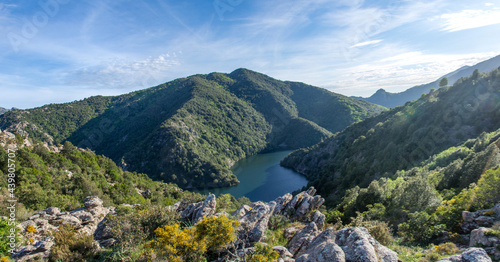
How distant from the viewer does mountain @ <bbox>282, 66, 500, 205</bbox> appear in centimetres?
4425

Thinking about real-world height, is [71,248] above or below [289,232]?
above

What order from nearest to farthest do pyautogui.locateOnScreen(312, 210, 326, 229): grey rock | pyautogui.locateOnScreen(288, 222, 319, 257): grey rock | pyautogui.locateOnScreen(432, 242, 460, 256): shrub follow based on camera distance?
pyautogui.locateOnScreen(432, 242, 460, 256): shrub → pyautogui.locateOnScreen(288, 222, 319, 257): grey rock → pyautogui.locateOnScreen(312, 210, 326, 229): grey rock

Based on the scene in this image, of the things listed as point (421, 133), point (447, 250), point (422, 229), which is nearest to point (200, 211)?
point (422, 229)

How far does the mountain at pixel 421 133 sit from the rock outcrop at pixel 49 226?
125ft

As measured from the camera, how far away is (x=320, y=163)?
9481 cm

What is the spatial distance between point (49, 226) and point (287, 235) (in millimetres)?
16461

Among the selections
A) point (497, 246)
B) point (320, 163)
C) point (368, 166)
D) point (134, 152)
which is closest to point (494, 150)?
point (497, 246)

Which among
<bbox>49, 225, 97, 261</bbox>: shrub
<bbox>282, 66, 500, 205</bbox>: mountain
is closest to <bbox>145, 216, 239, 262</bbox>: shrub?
<bbox>49, 225, 97, 261</bbox>: shrub

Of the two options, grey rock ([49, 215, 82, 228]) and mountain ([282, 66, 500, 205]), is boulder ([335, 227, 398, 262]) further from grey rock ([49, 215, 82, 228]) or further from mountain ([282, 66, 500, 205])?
mountain ([282, 66, 500, 205])

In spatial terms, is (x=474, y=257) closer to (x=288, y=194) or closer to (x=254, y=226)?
(x=254, y=226)

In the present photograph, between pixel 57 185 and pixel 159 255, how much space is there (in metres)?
28.5

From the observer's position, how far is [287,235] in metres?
14.2

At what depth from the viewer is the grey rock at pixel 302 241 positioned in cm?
1085

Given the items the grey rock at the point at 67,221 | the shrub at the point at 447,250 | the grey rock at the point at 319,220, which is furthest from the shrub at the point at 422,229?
the grey rock at the point at 67,221
